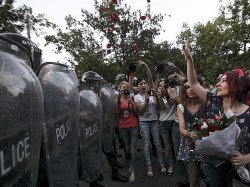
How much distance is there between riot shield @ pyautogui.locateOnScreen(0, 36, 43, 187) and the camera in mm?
900

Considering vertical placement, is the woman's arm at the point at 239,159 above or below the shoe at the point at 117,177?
above

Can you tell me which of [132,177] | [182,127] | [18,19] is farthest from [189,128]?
[18,19]

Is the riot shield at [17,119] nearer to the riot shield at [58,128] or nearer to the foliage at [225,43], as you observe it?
the riot shield at [58,128]

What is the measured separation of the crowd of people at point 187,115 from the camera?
3070 millimetres

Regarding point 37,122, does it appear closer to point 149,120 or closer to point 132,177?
point 132,177

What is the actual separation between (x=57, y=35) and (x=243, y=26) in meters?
15.7

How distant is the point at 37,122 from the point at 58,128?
31cm

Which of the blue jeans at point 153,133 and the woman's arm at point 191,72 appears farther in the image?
the blue jeans at point 153,133

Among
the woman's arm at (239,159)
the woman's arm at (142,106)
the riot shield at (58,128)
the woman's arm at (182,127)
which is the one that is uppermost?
the riot shield at (58,128)

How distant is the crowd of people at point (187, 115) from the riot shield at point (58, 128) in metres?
1.61

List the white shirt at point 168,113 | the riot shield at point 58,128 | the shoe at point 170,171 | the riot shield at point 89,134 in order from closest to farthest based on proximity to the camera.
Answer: the riot shield at point 58,128 < the riot shield at point 89,134 < the shoe at point 170,171 < the white shirt at point 168,113

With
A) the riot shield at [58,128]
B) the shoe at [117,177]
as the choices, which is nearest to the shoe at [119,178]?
the shoe at [117,177]

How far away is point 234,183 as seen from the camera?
295cm

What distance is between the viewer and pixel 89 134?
7.55ft
